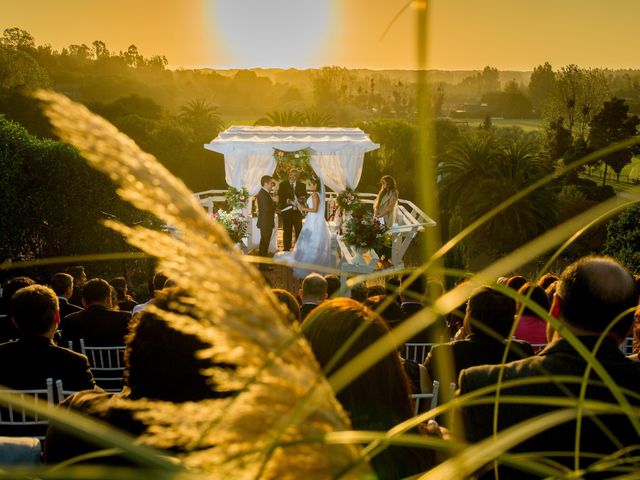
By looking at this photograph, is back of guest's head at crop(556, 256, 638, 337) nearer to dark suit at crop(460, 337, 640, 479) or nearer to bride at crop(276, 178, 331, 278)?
dark suit at crop(460, 337, 640, 479)

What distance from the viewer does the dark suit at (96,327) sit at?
4.92 meters

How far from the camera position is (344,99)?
292 ft

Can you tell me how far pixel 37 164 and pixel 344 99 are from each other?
8001 cm

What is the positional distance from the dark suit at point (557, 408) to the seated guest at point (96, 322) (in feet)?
11.3

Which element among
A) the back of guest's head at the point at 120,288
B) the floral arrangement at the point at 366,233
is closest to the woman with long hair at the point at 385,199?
the floral arrangement at the point at 366,233

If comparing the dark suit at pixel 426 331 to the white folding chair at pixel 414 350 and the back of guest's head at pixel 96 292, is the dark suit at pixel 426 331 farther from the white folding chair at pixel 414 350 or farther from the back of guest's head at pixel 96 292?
the back of guest's head at pixel 96 292

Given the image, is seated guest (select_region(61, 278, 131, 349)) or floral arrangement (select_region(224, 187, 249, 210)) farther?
floral arrangement (select_region(224, 187, 249, 210))

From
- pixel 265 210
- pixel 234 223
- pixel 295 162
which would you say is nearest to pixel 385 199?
pixel 265 210

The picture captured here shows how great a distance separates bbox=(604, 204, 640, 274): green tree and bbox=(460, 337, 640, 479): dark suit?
11.7 meters

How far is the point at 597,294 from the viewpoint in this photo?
216 cm

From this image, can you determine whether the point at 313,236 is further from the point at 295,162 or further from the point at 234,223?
the point at 295,162

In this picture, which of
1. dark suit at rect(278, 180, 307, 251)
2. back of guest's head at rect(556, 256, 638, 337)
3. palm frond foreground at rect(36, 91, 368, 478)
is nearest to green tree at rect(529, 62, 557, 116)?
dark suit at rect(278, 180, 307, 251)

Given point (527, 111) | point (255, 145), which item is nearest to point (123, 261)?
point (255, 145)

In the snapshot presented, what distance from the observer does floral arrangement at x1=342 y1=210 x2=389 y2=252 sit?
38.3ft
